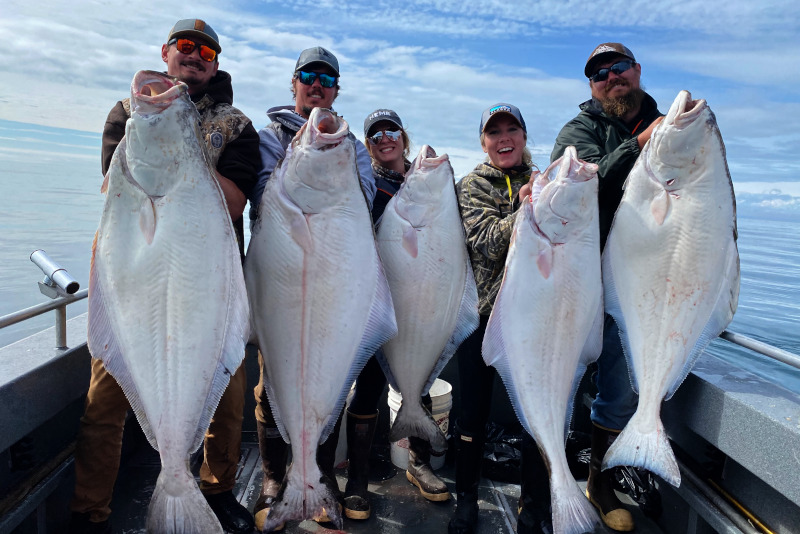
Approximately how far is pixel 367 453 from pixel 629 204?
6.54 ft

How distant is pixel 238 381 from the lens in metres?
2.64

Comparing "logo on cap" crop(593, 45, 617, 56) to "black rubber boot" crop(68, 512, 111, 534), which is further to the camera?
"logo on cap" crop(593, 45, 617, 56)

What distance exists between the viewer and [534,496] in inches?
110

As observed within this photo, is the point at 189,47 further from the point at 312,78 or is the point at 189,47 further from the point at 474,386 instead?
the point at 474,386

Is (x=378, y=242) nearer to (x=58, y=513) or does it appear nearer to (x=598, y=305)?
(x=598, y=305)

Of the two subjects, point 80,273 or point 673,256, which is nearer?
point 673,256

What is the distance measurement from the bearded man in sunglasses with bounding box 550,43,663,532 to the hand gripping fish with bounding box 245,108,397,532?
1.43 meters

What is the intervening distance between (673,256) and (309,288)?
170 cm

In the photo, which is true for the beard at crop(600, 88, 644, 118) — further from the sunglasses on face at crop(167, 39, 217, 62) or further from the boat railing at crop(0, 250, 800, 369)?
the sunglasses on face at crop(167, 39, 217, 62)

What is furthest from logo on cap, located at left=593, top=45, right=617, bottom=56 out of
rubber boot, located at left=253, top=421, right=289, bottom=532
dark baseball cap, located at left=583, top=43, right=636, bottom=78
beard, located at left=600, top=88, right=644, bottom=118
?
rubber boot, located at left=253, top=421, right=289, bottom=532

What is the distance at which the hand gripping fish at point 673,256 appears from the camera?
7.77 feet

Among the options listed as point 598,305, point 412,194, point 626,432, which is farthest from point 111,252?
point 626,432

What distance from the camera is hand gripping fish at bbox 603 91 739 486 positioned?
237cm

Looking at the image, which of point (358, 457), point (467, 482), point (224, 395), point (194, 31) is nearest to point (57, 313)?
point (224, 395)
